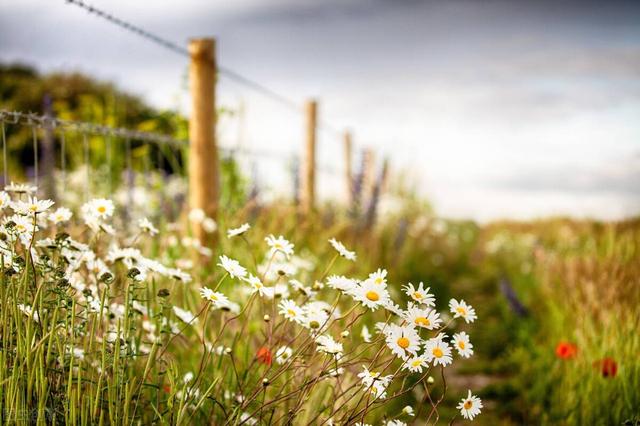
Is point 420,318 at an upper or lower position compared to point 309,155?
lower

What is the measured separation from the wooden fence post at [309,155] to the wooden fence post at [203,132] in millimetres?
2447

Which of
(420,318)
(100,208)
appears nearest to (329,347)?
(420,318)

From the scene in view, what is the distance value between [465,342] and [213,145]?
2.98 m

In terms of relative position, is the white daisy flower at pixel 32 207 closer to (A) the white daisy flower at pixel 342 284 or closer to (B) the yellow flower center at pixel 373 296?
(A) the white daisy flower at pixel 342 284

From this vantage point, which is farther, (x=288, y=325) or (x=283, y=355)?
(x=288, y=325)

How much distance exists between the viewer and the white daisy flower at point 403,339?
1689 millimetres

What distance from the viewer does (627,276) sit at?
13.8ft

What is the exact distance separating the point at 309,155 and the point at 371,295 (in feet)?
17.1

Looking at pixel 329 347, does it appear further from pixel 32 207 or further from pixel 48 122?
pixel 48 122

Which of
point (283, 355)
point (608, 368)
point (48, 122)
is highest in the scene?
point (48, 122)

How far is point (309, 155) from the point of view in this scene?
6848 millimetres

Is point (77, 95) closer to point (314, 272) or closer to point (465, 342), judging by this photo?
point (314, 272)

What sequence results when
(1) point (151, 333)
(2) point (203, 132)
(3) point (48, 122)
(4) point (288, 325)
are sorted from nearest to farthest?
1. (1) point (151, 333)
2. (4) point (288, 325)
3. (3) point (48, 122)
4. (2) point (203, 132)

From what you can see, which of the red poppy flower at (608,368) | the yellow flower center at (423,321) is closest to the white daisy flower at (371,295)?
the yellow flower center at (423,321)
